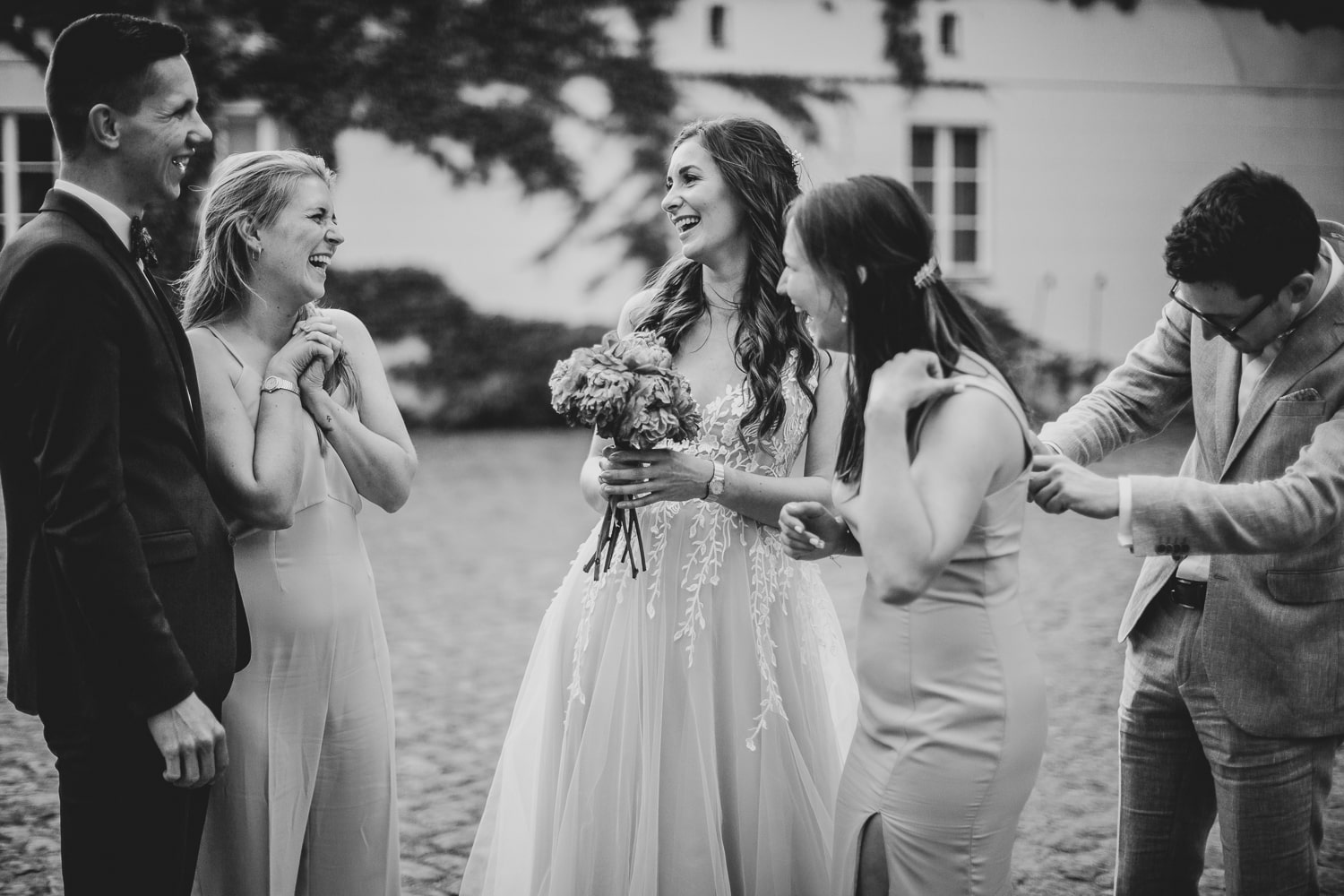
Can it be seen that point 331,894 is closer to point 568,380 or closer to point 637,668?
point 637,668

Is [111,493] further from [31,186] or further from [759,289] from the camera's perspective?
[31,186]

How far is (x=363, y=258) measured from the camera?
1653 cm

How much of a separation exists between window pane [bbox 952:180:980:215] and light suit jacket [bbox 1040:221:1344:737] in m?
15.6

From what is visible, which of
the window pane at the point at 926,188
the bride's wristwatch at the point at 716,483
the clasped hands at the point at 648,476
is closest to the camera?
the clasped hands at the point at 648,476

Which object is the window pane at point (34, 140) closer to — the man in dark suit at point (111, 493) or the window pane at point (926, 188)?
the window pane at point (926, 188)

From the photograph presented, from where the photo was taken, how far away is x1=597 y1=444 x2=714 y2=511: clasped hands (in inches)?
120

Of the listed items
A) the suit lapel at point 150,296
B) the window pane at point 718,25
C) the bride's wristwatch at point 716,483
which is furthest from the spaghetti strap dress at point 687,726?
the window pane at point 718,25

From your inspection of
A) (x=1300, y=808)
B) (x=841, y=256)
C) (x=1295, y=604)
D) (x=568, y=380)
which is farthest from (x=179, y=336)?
(x=1300, y=808)

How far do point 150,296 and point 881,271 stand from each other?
161 cm

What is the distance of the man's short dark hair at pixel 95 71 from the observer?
2445 mm

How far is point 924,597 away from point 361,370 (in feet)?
5.69

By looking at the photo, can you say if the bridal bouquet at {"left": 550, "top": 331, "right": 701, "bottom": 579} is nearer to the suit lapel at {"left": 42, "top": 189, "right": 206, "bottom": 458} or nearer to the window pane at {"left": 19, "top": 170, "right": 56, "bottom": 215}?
the suit lapel at {"left": 42, "top": 189, "right": 206, "bottom": 458}

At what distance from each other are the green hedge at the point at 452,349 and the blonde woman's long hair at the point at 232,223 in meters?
13.4

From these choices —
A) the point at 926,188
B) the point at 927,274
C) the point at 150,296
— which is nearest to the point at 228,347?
the point at 150,296
